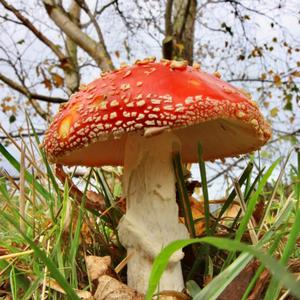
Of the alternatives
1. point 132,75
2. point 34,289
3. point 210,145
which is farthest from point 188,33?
point 34,289

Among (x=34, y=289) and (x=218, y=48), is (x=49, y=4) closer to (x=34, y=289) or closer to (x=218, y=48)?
(x=218, y=48)

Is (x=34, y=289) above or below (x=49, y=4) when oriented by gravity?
below

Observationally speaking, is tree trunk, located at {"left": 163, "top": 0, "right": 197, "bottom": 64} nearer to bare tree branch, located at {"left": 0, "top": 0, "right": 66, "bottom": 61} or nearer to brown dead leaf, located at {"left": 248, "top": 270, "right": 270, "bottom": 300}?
bare tree branch, located at {"left": 0, "top": 0, "right": 66, "bottom": 61}

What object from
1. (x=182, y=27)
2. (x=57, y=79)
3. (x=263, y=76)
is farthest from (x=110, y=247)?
(x=263, y=76)

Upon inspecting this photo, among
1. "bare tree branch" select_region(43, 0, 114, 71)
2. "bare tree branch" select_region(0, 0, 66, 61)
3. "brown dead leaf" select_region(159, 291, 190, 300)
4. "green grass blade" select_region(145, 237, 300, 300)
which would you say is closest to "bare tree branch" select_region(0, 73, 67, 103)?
"bare tree branch" select_region(0, 0, 66, 61)

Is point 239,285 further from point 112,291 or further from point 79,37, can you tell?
point 79,37
